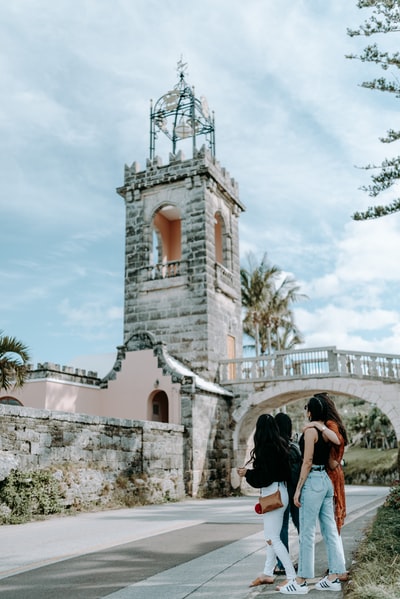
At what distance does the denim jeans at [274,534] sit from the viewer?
179 inches

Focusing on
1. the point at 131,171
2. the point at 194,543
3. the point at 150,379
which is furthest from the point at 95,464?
the point at 131,171

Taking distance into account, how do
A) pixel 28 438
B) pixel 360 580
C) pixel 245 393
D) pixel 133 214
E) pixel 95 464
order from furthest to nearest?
1. pixel 133 214
2. pixel 245 393
3. pixel 95 464
4. pixel 28 438
5. pixel 360 580

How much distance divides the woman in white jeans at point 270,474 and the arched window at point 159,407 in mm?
14411

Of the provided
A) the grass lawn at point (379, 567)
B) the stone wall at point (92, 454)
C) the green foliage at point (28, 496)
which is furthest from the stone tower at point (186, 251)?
the grass lawn at point (379, 567)

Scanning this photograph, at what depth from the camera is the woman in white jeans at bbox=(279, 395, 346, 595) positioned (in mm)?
4469

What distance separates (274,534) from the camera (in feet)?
15.0

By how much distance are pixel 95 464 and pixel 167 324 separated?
9958mm

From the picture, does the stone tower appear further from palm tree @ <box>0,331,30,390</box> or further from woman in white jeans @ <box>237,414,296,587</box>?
woman in white jeans @ <box>237,414,296,587</box>

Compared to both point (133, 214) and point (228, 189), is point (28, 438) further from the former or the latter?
point (228, 189)

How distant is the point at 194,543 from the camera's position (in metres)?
7.03

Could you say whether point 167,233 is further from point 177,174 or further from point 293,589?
point 293,589

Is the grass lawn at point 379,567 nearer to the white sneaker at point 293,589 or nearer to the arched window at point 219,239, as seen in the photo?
the white sneaker at point 293,589

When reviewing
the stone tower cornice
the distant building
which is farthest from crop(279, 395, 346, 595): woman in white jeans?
the stone tower cornice

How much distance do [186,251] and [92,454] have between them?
36.3ft
